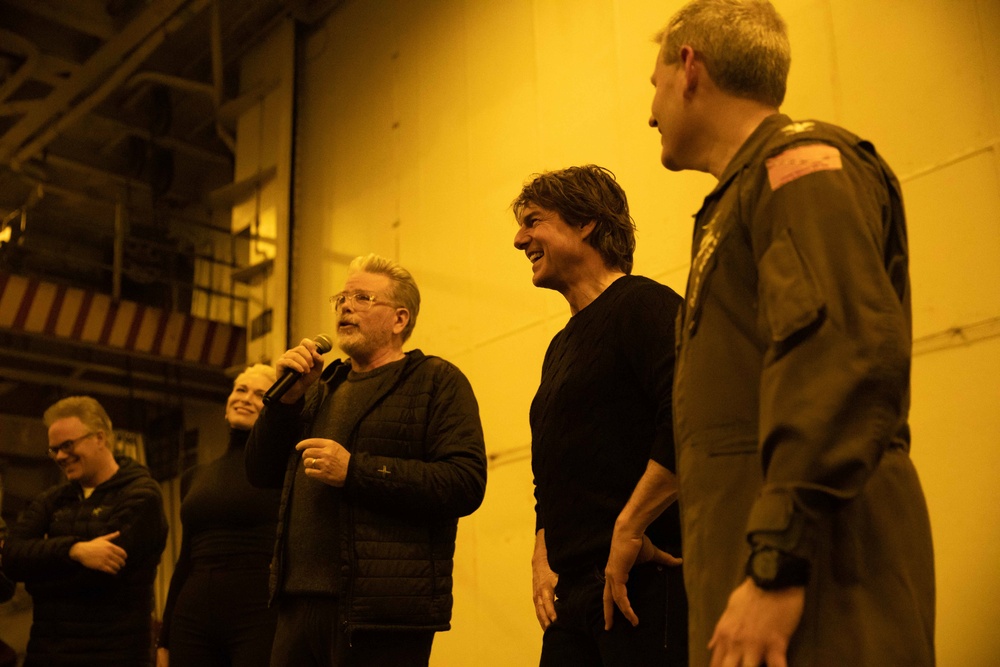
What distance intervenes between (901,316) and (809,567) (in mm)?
284

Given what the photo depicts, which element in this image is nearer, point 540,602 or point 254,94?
point 540,602

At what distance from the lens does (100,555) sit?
3367 millimetres

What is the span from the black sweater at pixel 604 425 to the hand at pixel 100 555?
2046 mm

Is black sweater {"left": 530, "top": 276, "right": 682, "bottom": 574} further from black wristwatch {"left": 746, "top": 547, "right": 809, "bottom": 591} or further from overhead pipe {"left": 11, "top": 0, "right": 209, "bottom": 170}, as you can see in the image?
overhead pipe {"left": 11, "top": 0, "right": 209, "bottom": 170}

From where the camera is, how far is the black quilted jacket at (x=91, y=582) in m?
3.42

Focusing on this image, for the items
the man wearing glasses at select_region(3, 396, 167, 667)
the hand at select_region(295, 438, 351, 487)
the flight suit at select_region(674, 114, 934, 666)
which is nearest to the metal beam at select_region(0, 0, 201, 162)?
the man wearing glasses at select_region(3, 396, 167, 667)

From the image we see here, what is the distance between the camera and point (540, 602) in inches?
77.3

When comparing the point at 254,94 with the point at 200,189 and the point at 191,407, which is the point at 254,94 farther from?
the point at 191,407

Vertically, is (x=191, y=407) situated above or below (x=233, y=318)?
below

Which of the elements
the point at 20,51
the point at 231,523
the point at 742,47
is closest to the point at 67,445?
the point at 231,523

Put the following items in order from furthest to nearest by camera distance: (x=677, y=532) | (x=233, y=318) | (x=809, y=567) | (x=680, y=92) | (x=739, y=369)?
1. (x=233, y=318)
2. (x=677, y=532)
3. (x=680, y=92)
4. (x=739, y=369)
5. (x=809, y=567)

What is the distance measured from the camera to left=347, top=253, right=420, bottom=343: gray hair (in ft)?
8.84

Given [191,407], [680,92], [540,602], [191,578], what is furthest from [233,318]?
[680,92]

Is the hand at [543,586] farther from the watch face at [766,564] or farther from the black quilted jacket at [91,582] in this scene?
the black quilted jacket at [91,582]
